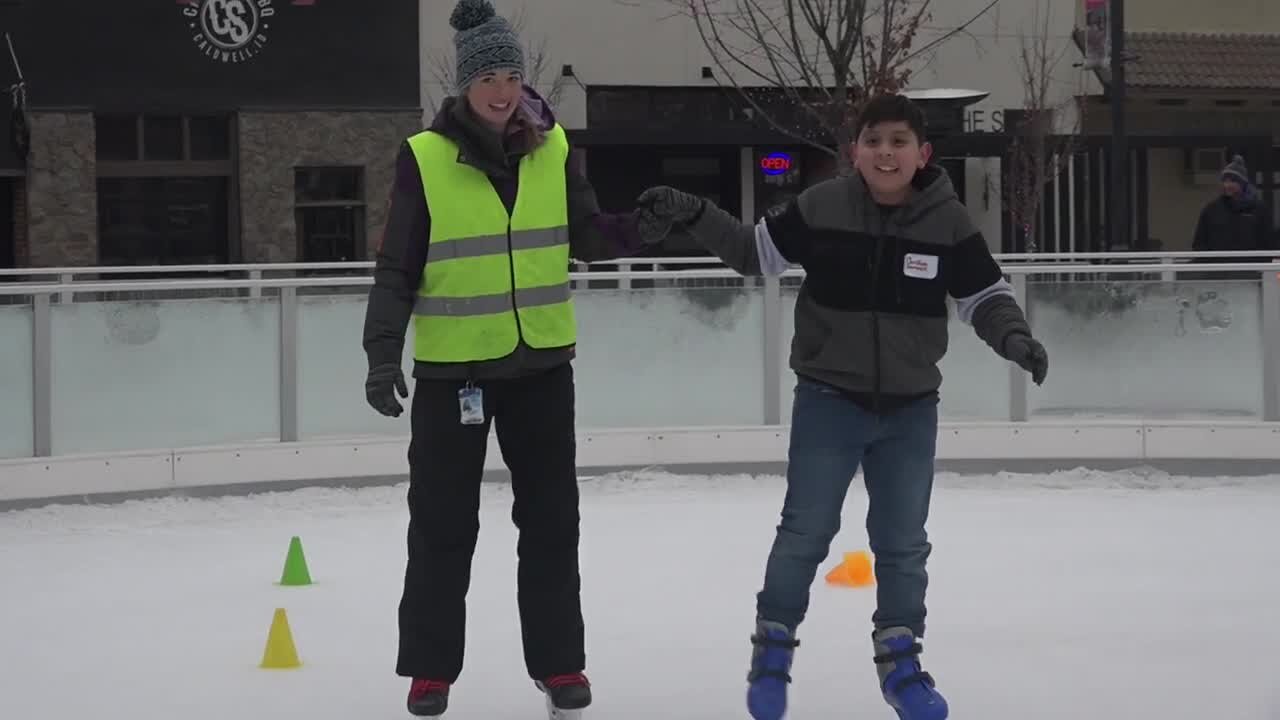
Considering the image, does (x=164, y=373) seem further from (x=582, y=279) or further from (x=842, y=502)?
(x=842, y=502)

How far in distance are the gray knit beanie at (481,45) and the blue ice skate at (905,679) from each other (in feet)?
5.34

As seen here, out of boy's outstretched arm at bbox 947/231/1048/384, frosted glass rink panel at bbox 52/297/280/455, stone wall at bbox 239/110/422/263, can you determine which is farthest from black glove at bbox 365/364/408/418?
stone wall at bbox 239/110/422/263

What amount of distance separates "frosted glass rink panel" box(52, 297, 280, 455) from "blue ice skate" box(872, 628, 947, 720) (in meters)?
6.29

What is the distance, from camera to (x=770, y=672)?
5375 mm

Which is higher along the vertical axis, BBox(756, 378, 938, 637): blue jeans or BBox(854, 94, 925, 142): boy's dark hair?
BBox(854, 94, 925, 142): boy's dark hair

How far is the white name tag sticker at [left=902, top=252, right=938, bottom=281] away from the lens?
5402 millimetres

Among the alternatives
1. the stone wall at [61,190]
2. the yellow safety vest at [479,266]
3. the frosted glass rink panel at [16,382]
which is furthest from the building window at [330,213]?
the yellow safety vest at [479,266]

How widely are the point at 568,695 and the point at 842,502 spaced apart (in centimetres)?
81

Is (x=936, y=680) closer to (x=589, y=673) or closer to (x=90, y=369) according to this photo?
(x=589, y=673)

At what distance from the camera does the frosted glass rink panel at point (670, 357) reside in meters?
12.0

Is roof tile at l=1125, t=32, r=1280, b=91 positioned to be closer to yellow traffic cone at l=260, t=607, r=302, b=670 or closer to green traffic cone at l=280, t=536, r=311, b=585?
green traffic cone at l=280, t=536, r=311, b=585

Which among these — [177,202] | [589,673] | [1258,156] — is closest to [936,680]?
[589,673]

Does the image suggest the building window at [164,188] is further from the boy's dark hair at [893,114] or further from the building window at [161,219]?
the boy's dark hair at [893,114]

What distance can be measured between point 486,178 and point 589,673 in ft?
5.48
